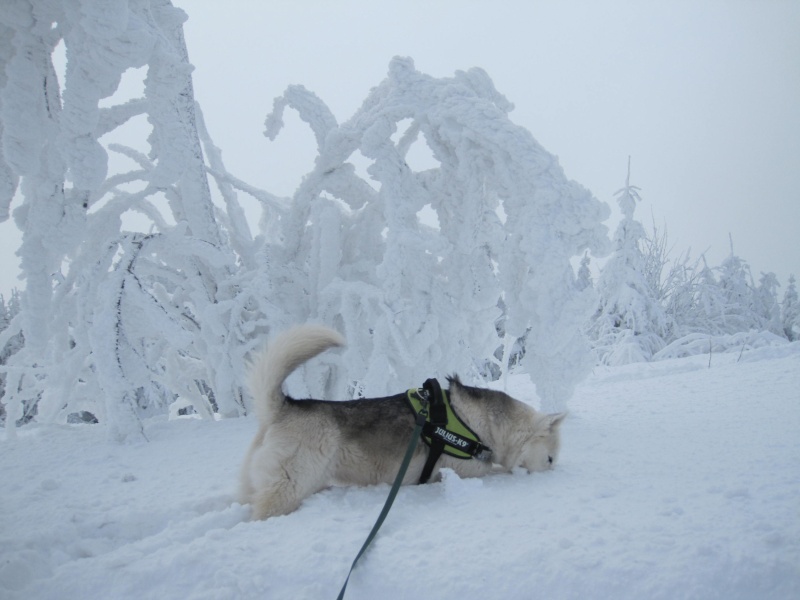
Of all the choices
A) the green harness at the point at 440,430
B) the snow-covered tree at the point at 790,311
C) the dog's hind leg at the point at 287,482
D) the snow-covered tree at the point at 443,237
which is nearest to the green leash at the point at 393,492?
the green harness at the point at 440,430

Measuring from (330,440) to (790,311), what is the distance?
74.8 ft

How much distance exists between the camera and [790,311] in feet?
62.4

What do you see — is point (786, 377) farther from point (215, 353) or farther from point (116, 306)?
point (116, 306)

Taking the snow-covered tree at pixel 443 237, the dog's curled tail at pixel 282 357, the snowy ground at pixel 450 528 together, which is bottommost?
the snowy ground at pixel 450 528

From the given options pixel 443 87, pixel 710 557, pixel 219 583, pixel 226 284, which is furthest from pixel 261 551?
pixel 443 87

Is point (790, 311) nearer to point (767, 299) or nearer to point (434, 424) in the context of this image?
point (767, 299)

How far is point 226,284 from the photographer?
5086 mm

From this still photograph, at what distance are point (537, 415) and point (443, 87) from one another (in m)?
3.08

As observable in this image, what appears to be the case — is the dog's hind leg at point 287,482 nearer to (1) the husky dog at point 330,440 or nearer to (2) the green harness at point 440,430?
(1) the husky dog at point 330,440

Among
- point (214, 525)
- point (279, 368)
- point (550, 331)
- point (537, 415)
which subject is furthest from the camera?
point (550, 331)

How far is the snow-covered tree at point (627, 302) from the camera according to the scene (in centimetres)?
1573

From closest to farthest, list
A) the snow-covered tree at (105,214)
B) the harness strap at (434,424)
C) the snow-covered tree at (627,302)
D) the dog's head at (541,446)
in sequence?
the snow-covered tree at (105,214) → the harness strap at (434,424) → the dog's head at (541,446) → the snow-covered tree at (627,302)

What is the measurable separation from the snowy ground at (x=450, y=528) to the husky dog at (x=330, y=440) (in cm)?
13

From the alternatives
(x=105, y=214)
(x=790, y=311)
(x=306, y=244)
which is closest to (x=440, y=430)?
(x=306, y=244)
